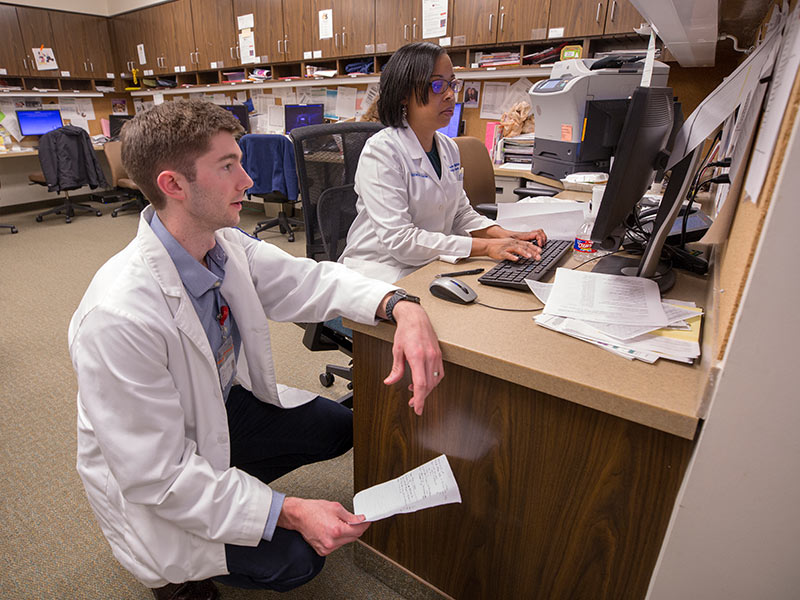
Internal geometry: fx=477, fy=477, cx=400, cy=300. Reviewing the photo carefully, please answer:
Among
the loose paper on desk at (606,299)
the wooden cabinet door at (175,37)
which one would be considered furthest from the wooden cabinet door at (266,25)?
the loose paper on desk at (606,299)

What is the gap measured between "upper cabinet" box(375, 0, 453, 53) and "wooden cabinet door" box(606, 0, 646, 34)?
110 centimetres

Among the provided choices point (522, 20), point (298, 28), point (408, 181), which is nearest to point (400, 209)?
point (408, 181)

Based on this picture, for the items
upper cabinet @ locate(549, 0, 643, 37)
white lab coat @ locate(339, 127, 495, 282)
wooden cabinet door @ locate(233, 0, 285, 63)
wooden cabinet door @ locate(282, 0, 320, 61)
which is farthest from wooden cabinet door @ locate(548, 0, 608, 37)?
wooden cabinet door @ locate(233, 0, 285, 63)

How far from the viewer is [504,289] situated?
3.55ft

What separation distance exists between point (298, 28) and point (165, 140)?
4050mm

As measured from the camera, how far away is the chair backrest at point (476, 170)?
2240 mm

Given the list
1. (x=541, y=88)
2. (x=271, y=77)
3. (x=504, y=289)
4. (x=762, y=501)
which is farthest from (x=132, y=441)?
(x=271, y=77)

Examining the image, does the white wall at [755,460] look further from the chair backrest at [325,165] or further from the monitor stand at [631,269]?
the chair backrest at [325,165]

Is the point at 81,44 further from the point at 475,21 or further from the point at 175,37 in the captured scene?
the point at 475,21

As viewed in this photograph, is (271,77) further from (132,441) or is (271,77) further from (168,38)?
(132,441)

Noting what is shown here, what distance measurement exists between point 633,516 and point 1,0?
23.4ft

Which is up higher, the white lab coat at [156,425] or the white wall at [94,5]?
the white wall at [94,5]

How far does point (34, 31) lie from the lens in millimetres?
5332

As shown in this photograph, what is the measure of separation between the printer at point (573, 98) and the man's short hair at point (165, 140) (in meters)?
1.69
